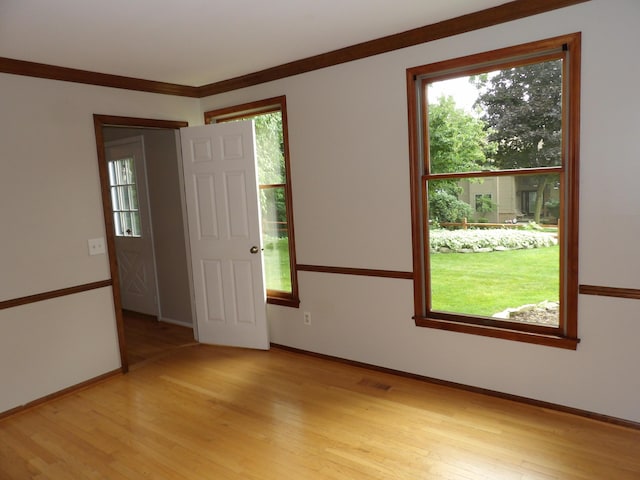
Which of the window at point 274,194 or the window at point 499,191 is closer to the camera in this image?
the window at point 499,191

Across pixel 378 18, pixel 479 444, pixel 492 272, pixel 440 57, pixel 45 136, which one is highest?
pixel 378 18

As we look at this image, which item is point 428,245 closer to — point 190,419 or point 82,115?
point 190,419

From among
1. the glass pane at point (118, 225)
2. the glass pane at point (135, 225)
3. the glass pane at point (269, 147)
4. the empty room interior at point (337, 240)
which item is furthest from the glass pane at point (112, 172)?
the glass pane at point (269, 147)

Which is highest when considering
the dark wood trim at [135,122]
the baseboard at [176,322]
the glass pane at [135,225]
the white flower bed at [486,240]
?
the dark wood trim at [135,122]

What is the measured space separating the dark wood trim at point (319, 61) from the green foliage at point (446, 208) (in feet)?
3.53

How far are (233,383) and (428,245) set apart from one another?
187 cm

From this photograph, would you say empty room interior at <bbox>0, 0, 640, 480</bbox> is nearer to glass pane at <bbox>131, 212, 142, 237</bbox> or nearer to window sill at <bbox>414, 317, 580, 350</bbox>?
window sill at <bbox>414, 317, 580, 350</bbox>

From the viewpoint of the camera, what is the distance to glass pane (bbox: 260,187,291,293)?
418cm

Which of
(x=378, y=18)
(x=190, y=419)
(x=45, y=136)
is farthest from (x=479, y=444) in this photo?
(x=45, y=136)

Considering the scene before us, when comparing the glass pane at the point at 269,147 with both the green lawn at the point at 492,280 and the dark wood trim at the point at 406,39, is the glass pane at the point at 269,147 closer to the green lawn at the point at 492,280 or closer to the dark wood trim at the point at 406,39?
the dark wood trim at the point at 406,39

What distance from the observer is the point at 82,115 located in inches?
142

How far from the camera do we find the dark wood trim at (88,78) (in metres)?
3.19

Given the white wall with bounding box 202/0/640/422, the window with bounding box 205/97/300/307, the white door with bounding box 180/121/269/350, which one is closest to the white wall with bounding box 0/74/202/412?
the white door with bounding box 180/121/269/350

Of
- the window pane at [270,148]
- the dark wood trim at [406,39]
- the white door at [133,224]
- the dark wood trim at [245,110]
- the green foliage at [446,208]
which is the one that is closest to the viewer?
the dark wood trim at [406,39]
